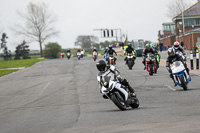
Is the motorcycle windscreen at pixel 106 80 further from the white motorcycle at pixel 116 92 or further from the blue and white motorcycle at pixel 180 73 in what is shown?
the blue and white motorcycle at pixel 180 73

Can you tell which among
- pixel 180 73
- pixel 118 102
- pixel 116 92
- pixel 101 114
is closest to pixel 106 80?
pixel 116 92

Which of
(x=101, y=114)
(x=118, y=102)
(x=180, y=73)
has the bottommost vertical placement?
(x=101, y=114)

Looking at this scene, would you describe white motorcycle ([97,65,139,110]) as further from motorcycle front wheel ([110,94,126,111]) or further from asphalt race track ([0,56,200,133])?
asphalt race track ([0,56,200,133])

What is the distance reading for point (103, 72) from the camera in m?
11.0

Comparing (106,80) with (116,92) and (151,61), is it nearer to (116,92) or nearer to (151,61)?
(116,92)

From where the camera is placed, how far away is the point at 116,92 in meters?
10.6

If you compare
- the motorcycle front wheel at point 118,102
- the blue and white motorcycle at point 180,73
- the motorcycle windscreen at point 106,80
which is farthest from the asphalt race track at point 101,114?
the motorcycle windscreen at point 106,80

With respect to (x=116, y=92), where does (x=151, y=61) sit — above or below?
above

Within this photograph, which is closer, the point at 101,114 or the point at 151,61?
the point at 101,114

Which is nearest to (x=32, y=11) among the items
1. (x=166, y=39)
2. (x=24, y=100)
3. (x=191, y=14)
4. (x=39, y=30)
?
(x=39, y=30)

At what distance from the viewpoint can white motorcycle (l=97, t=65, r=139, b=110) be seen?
34.8 feet

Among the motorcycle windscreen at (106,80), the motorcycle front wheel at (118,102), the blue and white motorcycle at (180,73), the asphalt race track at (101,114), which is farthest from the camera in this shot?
the blue and white motorcycle at (180,73)

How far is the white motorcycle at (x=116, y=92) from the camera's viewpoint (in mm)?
10602

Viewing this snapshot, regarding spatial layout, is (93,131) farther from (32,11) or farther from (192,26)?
(32,11)
